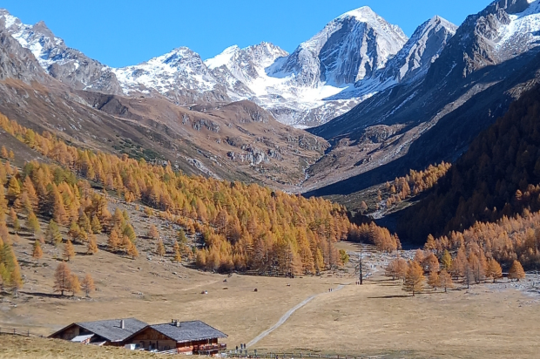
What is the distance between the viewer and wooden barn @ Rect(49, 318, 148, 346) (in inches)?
3017

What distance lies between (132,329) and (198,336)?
394 inches

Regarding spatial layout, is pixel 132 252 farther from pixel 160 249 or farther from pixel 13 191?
pixel 13 191

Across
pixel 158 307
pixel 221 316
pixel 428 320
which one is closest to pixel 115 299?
pixel 158 307

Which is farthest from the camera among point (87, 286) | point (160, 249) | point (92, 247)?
point (160, 249)

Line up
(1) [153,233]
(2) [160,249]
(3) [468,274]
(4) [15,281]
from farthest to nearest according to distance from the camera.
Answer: (1) [153,233] < (2) [160,249] < (3) [468,274] < (4) [15,281]

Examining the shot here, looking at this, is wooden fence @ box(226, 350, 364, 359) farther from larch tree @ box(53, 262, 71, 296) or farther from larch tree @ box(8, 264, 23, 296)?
larch tree @ box(8, 264, 23, 296)

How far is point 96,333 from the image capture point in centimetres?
7712

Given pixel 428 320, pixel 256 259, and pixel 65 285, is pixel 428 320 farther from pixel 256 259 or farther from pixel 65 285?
pixel 256 259

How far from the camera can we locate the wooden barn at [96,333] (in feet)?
251

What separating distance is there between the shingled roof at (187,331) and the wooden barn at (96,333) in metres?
4.41

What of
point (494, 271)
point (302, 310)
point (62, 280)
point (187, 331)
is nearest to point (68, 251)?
point (62, 280)

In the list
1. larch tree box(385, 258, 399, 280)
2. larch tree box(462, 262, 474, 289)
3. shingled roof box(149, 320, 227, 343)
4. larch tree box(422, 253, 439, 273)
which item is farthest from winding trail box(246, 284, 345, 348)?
larch tree box(462, 262, 474, 289)

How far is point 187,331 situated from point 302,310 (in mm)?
45399

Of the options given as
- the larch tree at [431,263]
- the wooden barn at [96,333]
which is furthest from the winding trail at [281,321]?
the larch tree at [431,263]
